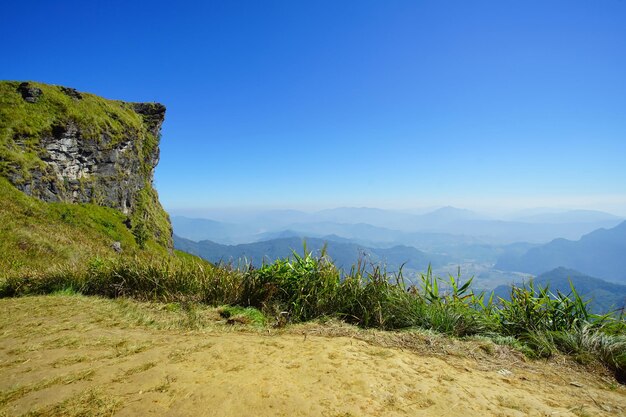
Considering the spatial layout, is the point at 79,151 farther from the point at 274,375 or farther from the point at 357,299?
the point at 274,375

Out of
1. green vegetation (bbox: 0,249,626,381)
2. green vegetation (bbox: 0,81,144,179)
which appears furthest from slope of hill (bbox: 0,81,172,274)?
green vegetation (bbox: 0,249,626,381)

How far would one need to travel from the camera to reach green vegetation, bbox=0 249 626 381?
5.51 metres

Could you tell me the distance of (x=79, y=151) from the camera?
161 ft

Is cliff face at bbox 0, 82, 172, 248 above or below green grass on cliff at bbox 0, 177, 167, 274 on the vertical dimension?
above

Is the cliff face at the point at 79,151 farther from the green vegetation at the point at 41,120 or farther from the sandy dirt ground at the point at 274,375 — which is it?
the sandy dirt ground at the point at 274,375

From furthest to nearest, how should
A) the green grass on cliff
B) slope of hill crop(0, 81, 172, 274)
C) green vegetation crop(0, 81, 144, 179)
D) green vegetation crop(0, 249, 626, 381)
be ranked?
green vegetation crop(0, 81, 144, 179) < slope of hill crop(0, 81, 172, 274) < the green grass on cliff < green vegetation crop(0, 249, 626, 381)

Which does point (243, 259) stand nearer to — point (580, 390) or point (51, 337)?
point (51, 337)

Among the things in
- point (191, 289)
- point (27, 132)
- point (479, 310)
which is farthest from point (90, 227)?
point (479, 310)

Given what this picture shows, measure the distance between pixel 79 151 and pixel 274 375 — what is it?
58482mm

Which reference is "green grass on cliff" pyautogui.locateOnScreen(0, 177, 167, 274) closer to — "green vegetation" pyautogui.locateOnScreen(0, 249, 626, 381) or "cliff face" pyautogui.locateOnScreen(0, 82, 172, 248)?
"green vegetation" pyautogui.locateOnScreen(0, 249, 626, 381)

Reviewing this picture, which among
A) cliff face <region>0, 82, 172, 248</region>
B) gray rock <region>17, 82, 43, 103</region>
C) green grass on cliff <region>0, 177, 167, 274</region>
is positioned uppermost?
gray rock <region>17, 82, 43, 103</region>

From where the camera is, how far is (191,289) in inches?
319

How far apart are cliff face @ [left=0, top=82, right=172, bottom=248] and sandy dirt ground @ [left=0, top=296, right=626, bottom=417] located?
43498 millimetres

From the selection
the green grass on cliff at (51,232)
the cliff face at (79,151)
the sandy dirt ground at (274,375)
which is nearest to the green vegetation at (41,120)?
the cliff face at (79,151)
